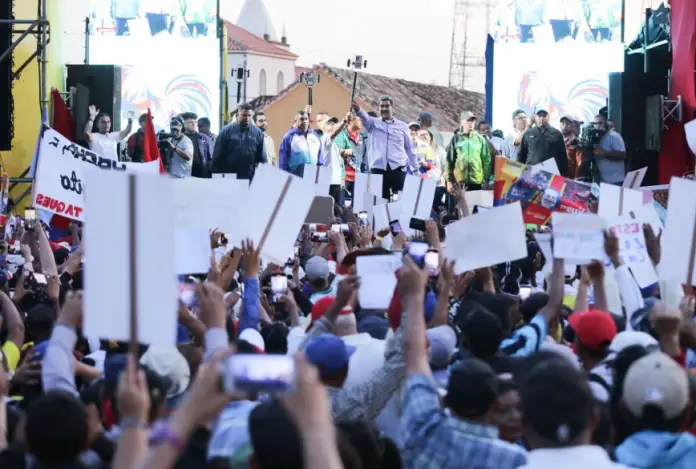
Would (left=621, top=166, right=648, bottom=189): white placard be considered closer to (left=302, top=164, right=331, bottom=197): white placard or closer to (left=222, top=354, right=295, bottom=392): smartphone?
(left=302, top=164, right=331, bottom=197): white placard

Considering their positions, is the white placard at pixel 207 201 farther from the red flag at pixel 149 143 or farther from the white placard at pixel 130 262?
the red flag at pixel 149 143

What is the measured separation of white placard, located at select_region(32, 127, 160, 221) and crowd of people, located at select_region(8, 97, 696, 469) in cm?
173

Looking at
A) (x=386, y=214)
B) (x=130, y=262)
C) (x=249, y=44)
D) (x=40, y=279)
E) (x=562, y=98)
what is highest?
(x=249, y=44)

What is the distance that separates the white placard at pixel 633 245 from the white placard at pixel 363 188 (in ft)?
19.9

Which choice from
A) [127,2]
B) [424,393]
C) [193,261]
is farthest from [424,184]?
[127,2]

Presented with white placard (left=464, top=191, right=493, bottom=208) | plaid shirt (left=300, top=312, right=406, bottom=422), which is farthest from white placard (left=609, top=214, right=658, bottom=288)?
white placard (left=464, top=191, right=493, bottom=208)

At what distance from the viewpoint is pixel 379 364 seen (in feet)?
17.3

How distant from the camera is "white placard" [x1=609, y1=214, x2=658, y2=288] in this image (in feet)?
24.9

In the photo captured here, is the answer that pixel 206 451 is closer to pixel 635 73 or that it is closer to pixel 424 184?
pixel 424 184

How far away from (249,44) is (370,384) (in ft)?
363

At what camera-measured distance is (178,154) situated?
18.2 meters

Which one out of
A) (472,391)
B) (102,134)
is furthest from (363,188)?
(472,391)

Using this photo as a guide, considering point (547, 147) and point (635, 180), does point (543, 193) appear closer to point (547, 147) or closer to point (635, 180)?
point (635, 180)

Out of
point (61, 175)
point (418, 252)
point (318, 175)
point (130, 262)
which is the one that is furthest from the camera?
point (318, 175)
